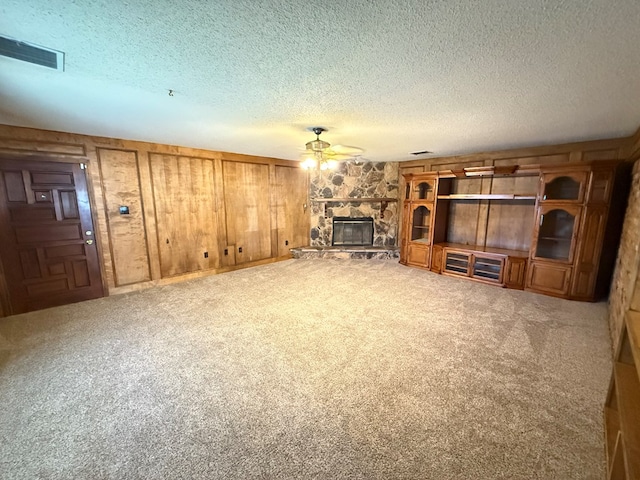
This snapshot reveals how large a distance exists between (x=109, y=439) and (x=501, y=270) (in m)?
5.21

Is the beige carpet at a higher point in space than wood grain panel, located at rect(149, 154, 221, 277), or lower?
lower

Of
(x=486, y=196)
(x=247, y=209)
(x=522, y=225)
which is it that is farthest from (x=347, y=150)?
(x=522, y=225)

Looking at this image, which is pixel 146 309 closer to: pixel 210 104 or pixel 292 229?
pixel 210 104

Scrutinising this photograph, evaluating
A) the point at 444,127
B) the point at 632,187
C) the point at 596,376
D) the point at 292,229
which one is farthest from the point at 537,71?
the point at 292,229

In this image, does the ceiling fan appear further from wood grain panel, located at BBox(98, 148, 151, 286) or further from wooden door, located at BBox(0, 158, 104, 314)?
wooden door, located at BBox(0, 158, 104, 314)

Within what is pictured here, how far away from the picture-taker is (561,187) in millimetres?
3990

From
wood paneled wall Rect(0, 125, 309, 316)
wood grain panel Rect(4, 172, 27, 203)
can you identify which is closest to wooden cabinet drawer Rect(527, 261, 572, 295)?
wood paneled wall Rect(0, 125, 309, 316)

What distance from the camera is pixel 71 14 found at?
1209 mm

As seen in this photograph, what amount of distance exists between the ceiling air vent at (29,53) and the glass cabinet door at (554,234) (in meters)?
5.60

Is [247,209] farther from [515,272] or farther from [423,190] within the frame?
[515,272]

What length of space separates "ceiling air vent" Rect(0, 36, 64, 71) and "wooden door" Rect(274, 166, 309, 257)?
4.29m

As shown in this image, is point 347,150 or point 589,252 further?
point 347,150

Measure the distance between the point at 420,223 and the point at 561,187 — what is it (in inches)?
93.5

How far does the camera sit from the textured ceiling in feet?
3.89
